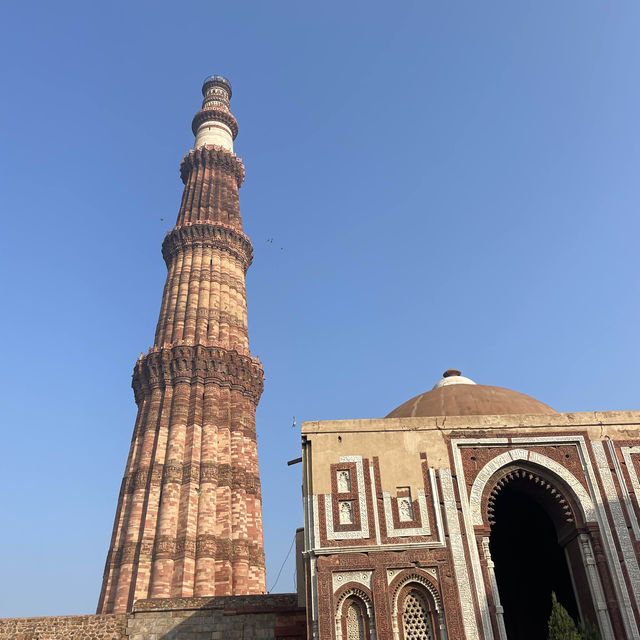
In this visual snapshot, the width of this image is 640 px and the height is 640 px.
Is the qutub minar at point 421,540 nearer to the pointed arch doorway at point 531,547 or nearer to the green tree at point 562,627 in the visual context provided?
the pointed arch doorway at point 531,547

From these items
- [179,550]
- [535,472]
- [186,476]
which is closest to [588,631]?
[535,472]

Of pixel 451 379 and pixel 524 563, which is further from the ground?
pixel 451 379

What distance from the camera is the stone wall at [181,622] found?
17.1 metres

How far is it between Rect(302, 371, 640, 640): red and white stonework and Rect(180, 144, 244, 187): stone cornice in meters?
27.3

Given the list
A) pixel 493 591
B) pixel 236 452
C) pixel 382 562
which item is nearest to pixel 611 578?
pixel 493 591

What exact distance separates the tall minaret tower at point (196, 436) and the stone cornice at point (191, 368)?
5 centimetres

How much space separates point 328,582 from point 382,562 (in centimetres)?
130

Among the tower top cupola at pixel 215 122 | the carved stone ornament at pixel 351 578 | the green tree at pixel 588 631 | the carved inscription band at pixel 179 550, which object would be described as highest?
the tower top cupola at pixel 215 122

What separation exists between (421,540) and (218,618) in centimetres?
676

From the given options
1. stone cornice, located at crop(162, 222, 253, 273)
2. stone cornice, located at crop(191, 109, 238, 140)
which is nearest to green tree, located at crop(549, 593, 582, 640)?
stone cornice, located at crop(162, 222, 253, 273)

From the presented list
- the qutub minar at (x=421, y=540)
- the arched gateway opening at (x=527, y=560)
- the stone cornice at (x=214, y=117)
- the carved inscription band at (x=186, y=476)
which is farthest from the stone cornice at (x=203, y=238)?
the arched gateway opening at (x=527, y=560)

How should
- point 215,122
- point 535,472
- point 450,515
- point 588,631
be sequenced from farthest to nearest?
point 215,122 → point 535,472 → point 450,515 → point 588,631

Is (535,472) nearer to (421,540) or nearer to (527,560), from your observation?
(421,540)

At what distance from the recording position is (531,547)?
19.2 metres
